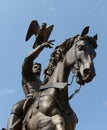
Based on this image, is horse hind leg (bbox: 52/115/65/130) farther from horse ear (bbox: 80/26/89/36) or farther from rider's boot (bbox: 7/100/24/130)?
horse ear (bbox: 80/26/89/36)

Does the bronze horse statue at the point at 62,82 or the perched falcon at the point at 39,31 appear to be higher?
the perched falcon at the point at 39,31

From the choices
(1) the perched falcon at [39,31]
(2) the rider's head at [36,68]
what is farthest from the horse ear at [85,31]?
(2) the rider's head at [36,68]

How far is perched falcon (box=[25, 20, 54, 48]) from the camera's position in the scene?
8422mm

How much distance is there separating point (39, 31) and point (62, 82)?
4.47 ft

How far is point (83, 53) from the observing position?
7262 millimetres

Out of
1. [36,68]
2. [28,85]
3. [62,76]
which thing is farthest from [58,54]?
[36,68]

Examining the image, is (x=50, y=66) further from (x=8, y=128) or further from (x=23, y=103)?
(x=8, y=128)

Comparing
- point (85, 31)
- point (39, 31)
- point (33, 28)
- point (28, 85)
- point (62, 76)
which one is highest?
point (33, 28)

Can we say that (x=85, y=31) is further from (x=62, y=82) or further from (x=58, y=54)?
(x=62, y=82)

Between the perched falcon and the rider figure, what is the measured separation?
39 cm

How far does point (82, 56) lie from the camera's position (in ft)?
23.7

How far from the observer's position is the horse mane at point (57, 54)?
25.4 ft

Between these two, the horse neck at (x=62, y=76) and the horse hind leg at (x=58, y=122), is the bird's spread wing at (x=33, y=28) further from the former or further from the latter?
the horse hind leg at (x=58, y=122)

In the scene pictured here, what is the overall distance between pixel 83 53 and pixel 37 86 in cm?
155
